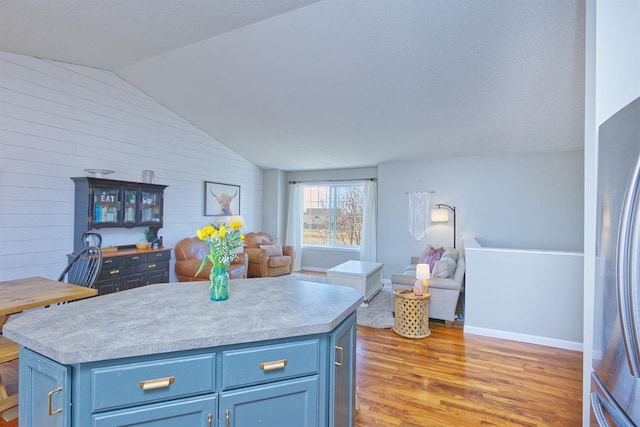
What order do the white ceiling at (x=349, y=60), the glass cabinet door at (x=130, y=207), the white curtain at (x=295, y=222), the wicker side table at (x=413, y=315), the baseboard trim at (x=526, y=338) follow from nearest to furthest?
the white ceiling at (x=349, y=60) < the baseboard trim at (x=526, y=338) < the wicker side table at (x=413, y=315) < the glass cabinet door at (x=130, y=207) < the white curtain at (x=295, y=222)

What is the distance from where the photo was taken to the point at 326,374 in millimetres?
1306

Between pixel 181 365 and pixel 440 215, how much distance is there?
4.80 meters

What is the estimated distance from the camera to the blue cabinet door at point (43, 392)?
1.02 meters

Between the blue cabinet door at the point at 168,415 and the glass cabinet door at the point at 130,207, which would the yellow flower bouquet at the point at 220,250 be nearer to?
the blue cabinet door at the point at 168,415

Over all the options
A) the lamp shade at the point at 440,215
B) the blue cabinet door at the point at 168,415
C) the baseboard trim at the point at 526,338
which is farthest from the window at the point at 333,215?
the blue cabinet door at the point at 168,415

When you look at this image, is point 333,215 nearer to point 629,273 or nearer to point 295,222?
point 295,222

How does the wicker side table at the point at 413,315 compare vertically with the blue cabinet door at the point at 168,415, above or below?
below

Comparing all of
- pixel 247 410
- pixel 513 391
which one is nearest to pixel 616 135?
pixel 247 410

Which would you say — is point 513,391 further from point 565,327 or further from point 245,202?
point 245,202

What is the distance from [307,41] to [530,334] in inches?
153

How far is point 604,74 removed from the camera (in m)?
1.47

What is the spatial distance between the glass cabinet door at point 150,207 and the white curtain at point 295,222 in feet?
10.4

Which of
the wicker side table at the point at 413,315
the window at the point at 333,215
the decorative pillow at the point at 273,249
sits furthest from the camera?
the window at the point at 333,215

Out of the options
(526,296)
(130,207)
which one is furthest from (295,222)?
(526,296)
